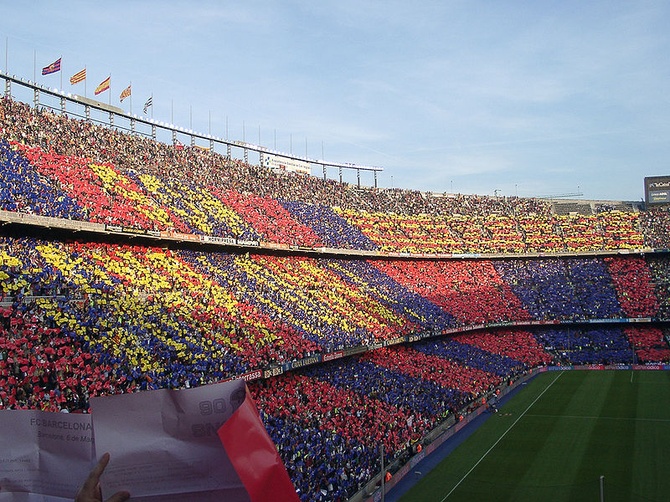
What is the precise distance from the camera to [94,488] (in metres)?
2.63

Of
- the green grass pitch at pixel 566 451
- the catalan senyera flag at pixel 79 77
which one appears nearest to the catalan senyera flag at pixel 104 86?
the catalan senyera flag at pixel 79 77

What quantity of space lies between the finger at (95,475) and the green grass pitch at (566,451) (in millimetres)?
22546

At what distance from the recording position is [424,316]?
162ft

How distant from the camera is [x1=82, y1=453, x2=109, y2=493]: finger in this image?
2615 millimetres

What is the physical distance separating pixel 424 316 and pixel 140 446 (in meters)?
47.5

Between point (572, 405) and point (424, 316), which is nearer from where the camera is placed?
point (572, 405)

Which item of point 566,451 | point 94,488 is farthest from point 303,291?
point 94,488

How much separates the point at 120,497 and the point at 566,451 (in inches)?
1209

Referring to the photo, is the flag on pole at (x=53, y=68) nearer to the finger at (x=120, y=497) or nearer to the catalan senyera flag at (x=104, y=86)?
the catalan senyera flag at (x=104, y=86)

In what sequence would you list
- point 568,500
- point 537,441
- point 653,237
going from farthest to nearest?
point 653,237, point 537,441, point 568,500

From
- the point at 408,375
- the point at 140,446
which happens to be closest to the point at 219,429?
the point at 140,446

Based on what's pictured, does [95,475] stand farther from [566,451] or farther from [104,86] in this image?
[104,86]

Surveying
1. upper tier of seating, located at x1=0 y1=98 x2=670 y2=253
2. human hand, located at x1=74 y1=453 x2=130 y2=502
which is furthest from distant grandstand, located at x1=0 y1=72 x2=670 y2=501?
human hand, located at x1=74 y1=453 x2=130 y2=502

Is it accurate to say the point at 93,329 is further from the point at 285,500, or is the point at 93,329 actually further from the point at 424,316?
the point at 424,316
